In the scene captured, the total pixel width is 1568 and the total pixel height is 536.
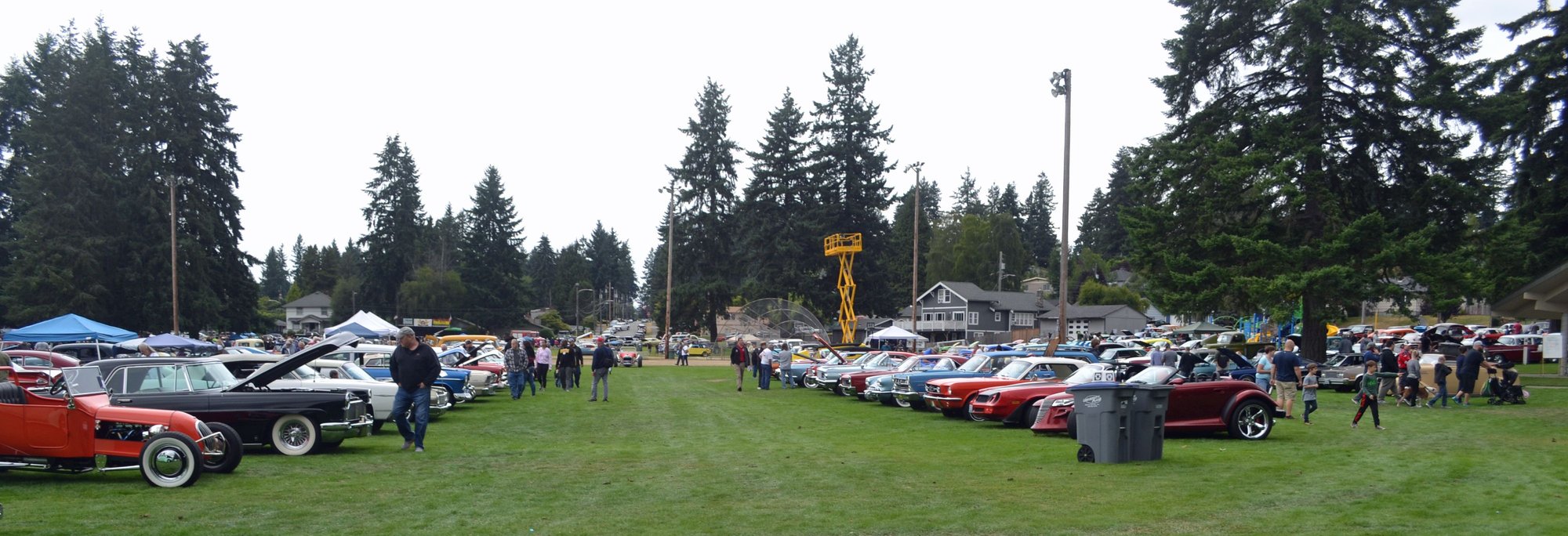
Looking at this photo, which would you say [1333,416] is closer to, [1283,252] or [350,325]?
[1283,252]

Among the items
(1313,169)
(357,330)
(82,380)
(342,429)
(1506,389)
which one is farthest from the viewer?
(357,330)

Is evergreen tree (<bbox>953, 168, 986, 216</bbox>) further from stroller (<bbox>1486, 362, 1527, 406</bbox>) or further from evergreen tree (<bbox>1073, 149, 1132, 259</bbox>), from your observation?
stroller (<bbox>1486, 362, 1527, 406</bbox>)

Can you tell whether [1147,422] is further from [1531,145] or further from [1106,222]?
[1106,222]

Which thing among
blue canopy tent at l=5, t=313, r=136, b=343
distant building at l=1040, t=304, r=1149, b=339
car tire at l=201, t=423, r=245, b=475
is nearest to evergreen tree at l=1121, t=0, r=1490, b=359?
car tire at l=201, t=423, r=245, b=475

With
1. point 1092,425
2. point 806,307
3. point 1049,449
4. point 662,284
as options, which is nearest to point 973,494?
point 1092,425

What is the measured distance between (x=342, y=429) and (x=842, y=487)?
22.6 ft

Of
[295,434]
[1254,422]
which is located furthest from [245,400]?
[1254,422]

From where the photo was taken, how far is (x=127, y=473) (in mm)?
11383

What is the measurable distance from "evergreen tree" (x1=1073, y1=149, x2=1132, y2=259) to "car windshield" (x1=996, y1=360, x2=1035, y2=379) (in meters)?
86.5

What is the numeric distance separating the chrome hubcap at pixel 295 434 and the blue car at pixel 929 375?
40.3ft

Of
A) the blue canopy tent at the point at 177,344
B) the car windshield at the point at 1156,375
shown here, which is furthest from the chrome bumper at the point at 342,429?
the blue canopy tent at the point at 177,344

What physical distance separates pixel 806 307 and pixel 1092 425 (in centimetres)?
6473

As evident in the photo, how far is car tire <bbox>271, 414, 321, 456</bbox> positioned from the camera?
1364 cm

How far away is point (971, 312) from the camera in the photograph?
93.4 meters
